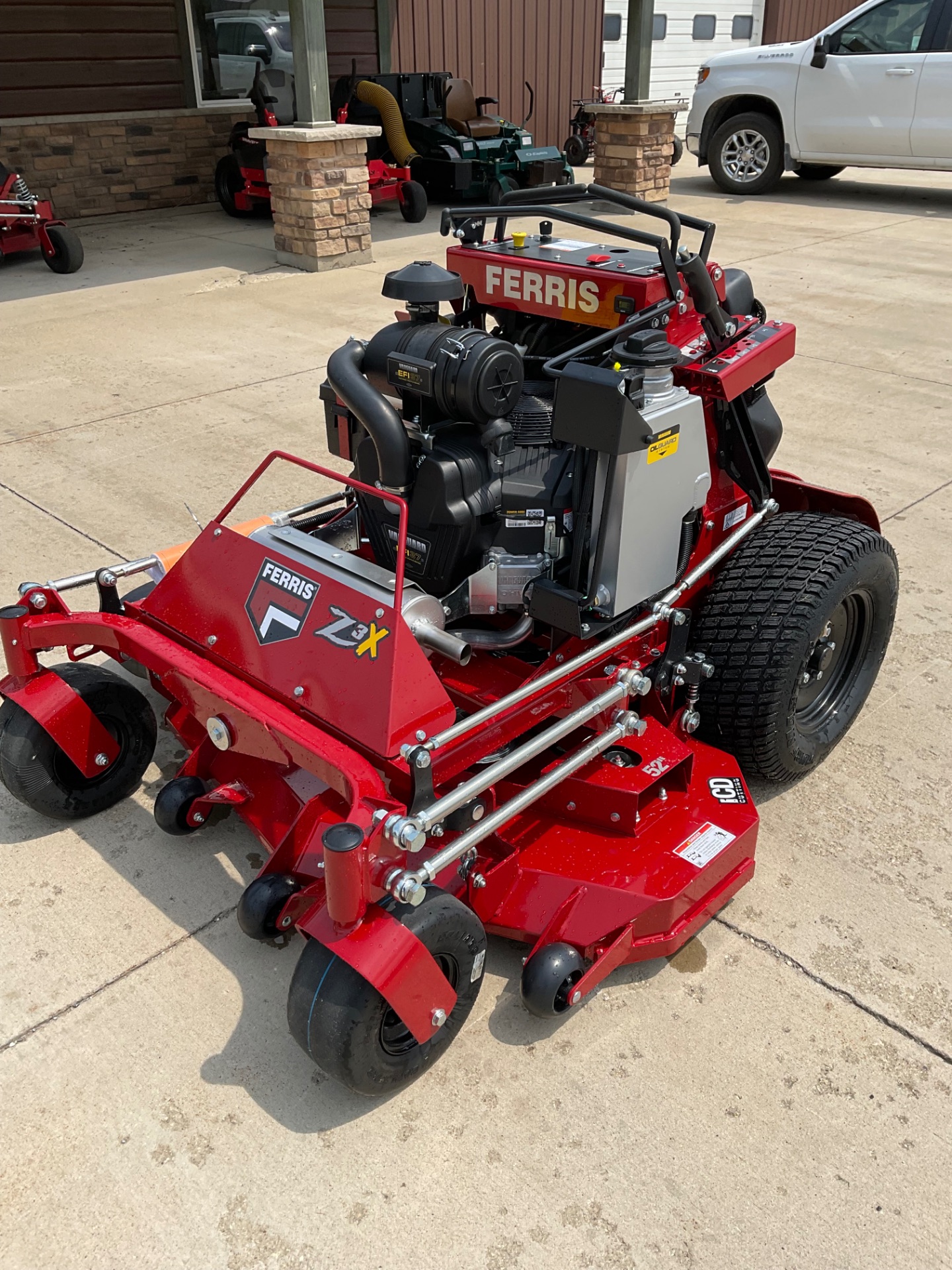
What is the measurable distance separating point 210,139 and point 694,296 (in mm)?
10759

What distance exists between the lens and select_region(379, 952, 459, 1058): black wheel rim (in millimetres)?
2301

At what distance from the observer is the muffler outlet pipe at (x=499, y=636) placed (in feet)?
9.51

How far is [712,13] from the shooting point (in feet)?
62.0

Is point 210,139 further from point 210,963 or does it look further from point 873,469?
point 210,963

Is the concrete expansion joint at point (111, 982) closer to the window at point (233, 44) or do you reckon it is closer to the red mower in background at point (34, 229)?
the red mower in background at point (34, 229)

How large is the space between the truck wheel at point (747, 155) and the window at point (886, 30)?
1.06 metres

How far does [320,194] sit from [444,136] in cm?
324

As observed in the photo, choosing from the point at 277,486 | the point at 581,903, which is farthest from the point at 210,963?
the point at 277,486

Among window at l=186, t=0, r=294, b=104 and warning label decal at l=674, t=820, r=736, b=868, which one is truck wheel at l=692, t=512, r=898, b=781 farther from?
window at l=186, t=0, r=294, b=104

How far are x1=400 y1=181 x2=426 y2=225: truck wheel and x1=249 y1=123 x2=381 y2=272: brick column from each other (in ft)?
5.38

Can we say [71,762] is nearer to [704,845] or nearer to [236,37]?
[704,845]

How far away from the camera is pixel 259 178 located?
413 inches

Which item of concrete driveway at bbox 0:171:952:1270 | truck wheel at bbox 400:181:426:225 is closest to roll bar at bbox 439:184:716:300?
concrete driveway at bbox 0:171:952:1270

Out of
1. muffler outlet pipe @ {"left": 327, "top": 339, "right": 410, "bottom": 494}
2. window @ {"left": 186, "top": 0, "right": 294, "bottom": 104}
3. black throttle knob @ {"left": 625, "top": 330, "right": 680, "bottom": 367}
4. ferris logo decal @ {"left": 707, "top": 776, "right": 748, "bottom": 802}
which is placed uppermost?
window @ {"left": 186, "top": 0, "right": 294, "bottom": 104}
